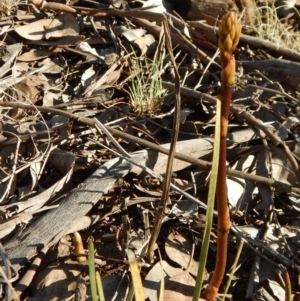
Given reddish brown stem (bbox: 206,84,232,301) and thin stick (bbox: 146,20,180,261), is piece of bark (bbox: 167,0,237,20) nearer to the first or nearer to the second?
thin stick (bbox: 146,20,180,261)

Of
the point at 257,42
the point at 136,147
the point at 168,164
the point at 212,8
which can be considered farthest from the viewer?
the point at 212,8

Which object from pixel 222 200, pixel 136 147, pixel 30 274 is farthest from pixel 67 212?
pixel 222 200

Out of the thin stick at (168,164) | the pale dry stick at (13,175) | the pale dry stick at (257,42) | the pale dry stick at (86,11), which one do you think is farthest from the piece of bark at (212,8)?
the thin stick at (168,164)

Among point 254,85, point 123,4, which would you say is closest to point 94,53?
point 123,4

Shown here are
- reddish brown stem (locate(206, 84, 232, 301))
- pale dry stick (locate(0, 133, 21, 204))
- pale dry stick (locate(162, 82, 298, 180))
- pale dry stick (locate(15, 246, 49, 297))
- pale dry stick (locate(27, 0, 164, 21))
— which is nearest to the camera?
reddish brown stem (locate(206, 84, 232, 301))

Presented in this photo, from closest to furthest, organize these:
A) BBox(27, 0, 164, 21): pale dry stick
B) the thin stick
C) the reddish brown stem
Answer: the reddish brown stem, the thin stick, BBox(27, 0, 164, 21): pale dry stick

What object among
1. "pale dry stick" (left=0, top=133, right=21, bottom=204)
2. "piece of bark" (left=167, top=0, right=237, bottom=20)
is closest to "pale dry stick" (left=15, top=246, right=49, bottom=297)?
"pale dry stick" (left=0, top=133, right=21, bottom=204)

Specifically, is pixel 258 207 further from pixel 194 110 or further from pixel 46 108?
pixel 46 108

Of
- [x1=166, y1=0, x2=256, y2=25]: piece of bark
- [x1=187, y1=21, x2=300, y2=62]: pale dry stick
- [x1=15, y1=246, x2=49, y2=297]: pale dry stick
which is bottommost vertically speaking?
[x1=15, y1=246, x2=49, y2=297]: pale dry stick

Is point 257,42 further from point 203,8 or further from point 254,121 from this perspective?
point 254,121
